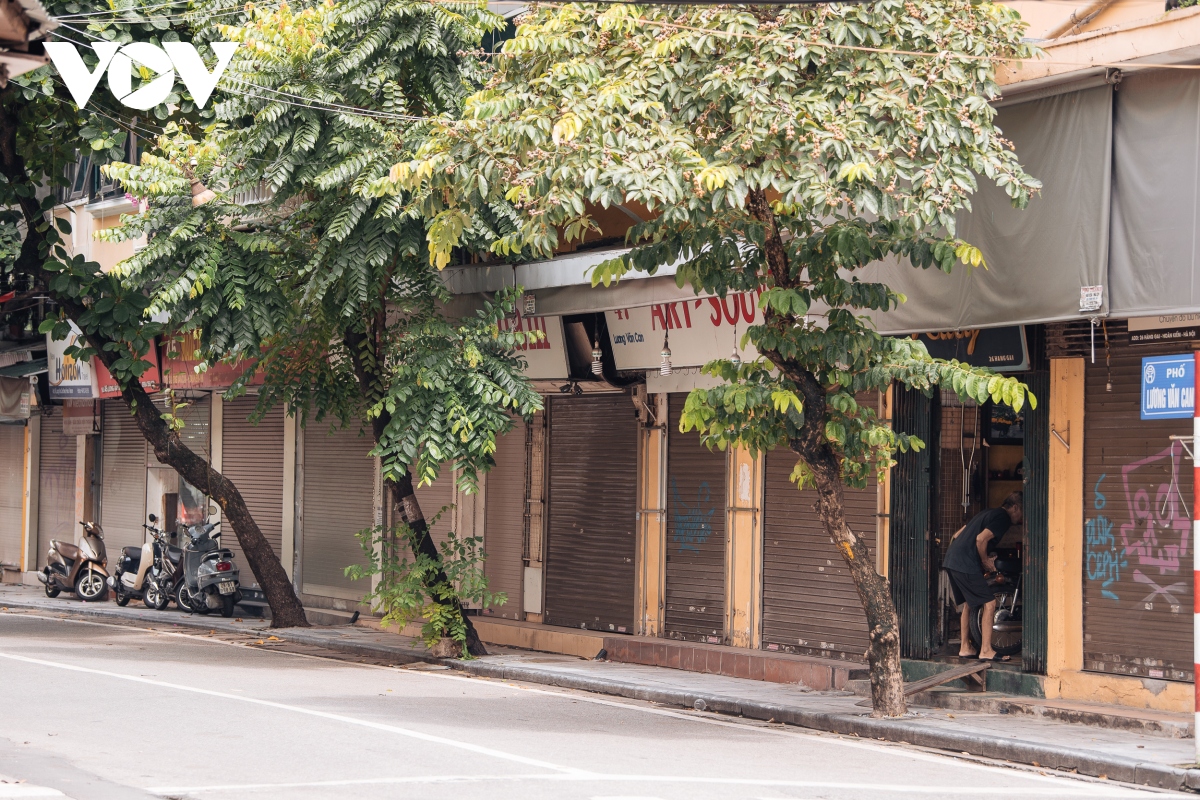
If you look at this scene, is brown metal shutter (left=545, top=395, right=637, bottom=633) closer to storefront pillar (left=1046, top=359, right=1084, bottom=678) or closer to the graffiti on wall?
storefront pillar (left=1046, top=359, right=1084, bottom=678)

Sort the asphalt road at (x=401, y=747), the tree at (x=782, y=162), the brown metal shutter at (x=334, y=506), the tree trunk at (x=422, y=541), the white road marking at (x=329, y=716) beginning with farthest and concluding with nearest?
the brown metal shutter at (x=334, y=506) → the tree trunk at (x=422, y=541) → the tree at (x=782, y=162) → the white road marking at (x=329, y=716) → the asphalt road at (x=401, y=747)

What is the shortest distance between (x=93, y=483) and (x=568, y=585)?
1289 centimetres

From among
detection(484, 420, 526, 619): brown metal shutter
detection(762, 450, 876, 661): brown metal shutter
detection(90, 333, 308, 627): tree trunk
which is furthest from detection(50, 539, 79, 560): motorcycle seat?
detection(762, 450, 876, 661): brown metal shutter

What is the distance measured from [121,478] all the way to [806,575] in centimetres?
1547

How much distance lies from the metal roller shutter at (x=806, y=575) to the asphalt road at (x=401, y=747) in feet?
7.88

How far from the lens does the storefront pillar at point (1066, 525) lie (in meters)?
11.6

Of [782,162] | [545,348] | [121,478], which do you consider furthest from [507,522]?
[121,478]

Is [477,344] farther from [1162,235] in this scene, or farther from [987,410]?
[1162,235]

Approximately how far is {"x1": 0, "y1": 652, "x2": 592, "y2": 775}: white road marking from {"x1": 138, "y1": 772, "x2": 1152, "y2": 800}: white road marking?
0.31 m

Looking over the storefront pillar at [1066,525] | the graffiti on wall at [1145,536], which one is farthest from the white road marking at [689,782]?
the storefront pillar at [1066,525]

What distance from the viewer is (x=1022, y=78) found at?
1092 centimetres

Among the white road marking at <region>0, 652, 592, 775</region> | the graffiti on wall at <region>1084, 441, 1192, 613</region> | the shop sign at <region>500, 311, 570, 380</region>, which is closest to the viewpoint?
the white road marking at <region>0, 652, 592, 775</region>

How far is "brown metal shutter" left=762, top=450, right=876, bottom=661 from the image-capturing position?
531 inches

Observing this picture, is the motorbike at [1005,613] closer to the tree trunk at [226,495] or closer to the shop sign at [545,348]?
the shop sign at [545,348]
